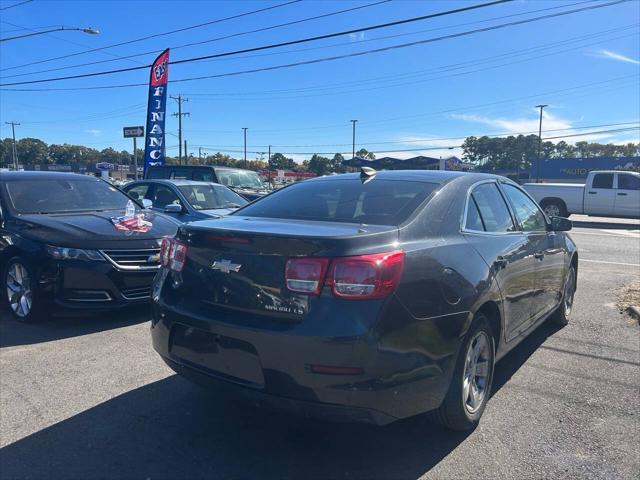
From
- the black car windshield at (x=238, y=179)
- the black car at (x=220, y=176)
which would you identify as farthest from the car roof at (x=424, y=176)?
the black car windshield at (x=238, y=179)

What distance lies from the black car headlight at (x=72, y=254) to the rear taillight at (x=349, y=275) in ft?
10.8

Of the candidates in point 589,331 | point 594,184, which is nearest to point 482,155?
point 594,184

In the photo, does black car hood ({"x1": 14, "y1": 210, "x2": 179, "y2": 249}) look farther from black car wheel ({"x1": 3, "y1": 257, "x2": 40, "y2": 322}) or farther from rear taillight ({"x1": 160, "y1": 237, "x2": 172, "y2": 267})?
rear taillight ({"x1": 160, "y1": 237, "x2": 172, "y2": 267})

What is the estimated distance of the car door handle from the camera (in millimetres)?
3441

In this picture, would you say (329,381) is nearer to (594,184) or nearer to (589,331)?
(589,331)

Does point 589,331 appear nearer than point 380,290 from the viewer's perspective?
No

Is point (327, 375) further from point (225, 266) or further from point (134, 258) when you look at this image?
point (134, 258)

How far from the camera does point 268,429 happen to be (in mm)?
3225

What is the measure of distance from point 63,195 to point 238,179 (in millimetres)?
9606

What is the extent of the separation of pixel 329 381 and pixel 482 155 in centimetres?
9182

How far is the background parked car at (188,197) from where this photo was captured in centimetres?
884

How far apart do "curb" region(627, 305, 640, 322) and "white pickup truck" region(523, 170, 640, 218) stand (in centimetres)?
1435

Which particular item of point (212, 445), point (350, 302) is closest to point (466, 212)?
point (350, 302)

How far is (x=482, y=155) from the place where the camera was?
8856cm
